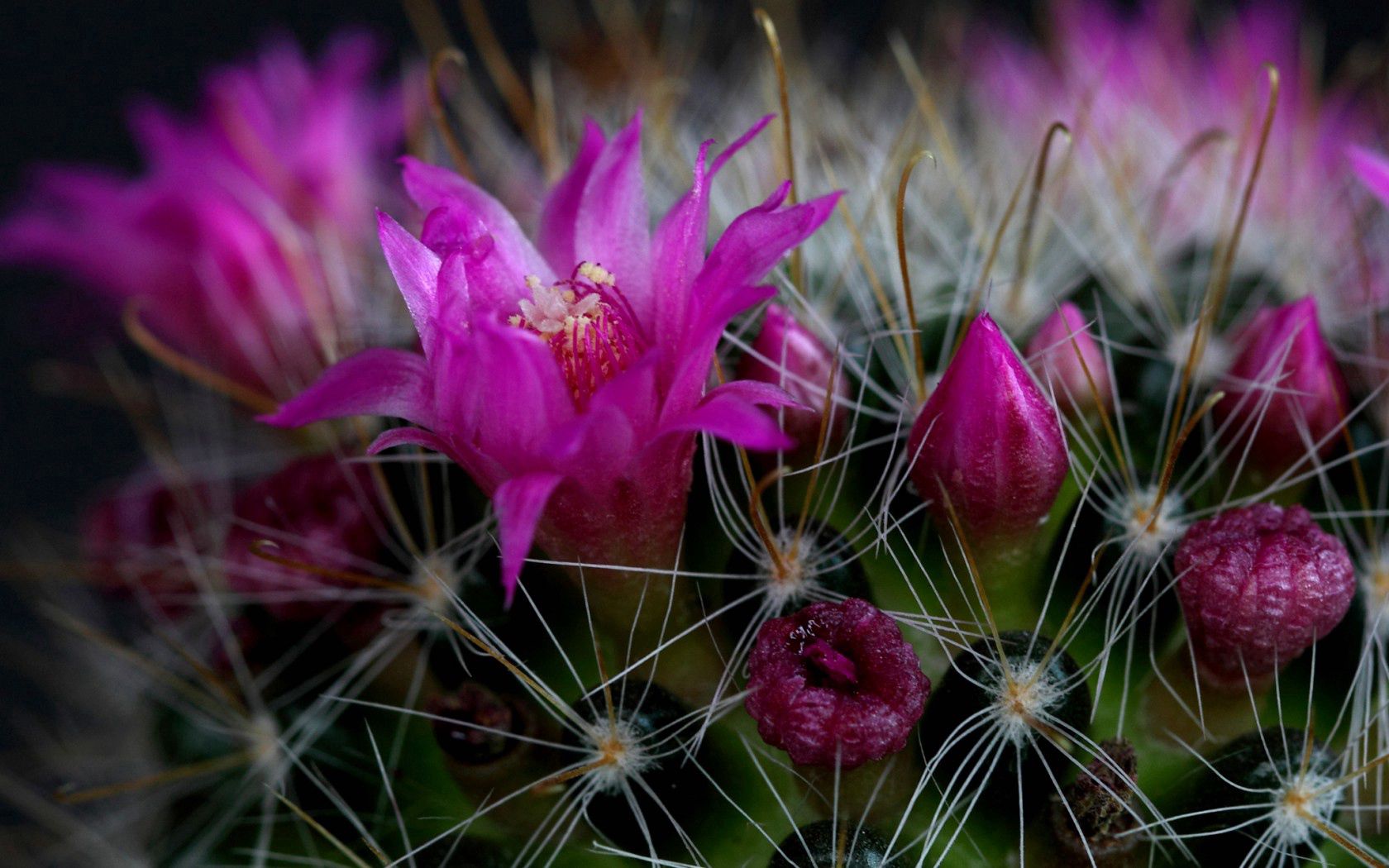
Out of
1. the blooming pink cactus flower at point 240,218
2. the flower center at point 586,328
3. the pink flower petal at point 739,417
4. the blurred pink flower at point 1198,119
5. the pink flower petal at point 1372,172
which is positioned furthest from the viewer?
the blooming pink cactus flower at point 240,218

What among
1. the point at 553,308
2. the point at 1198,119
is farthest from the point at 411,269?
the point at 1198,119

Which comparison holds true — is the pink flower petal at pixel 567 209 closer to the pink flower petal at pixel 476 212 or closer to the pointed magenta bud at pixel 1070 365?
the pink flower petal at pixel 476 212

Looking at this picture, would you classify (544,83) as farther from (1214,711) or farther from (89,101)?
(89,101)

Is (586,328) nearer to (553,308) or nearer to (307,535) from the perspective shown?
(553,308)

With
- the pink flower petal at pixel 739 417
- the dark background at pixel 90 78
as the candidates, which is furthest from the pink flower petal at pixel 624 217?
the dark background at pixel 90 78

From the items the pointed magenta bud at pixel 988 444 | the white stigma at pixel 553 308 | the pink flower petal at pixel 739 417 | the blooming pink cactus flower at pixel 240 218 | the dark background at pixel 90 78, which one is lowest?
the pink flower petal at pixel 739 417

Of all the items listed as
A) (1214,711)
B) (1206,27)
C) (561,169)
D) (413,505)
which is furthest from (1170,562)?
(1206,27)
